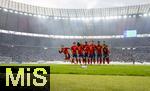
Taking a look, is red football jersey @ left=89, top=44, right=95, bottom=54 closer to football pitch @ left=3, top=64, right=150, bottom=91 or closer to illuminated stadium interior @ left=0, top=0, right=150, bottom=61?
football pitch @ left=3, top=64, right=150, bottom=91

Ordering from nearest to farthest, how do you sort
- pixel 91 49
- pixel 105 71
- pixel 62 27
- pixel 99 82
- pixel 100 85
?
1. pixel 100 85
2. pixel 99 82
3. pixel 105 71
4. pixel 91 49
5. pixel 62 27

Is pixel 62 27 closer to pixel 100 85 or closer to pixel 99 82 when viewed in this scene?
pixel 99 82

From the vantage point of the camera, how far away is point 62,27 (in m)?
69.4

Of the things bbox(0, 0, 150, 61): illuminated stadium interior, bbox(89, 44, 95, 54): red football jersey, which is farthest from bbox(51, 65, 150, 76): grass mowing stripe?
bbox(0, 0, 150, 61): illuminated stadium interior

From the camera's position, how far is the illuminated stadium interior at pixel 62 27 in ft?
194

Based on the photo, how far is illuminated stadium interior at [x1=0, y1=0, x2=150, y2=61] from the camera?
59000 millimetres

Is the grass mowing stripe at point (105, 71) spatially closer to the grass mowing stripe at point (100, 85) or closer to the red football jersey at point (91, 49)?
the red football jersey at point (91, 49)

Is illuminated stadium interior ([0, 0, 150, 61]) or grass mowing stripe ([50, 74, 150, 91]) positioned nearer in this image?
grass mowing stripe ([50, 74, 150, 91])

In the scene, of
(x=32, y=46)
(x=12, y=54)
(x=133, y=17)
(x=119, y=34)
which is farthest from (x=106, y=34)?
(x=12, y=54)

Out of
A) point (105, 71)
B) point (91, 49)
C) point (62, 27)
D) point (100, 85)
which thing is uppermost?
point (62, 27)

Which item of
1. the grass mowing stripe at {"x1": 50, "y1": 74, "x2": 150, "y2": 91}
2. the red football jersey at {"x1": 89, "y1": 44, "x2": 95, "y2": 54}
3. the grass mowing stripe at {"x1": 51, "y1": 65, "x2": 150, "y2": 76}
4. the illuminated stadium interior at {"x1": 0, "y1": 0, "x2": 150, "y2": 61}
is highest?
the illuminated stadium interior at {"x1": 0, "y1": 0, "x2": 150, "y2": 61}

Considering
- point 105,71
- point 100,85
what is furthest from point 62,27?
point 100,85

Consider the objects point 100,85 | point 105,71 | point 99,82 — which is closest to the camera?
point 100,85

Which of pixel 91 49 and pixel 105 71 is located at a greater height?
pixel 91 49
